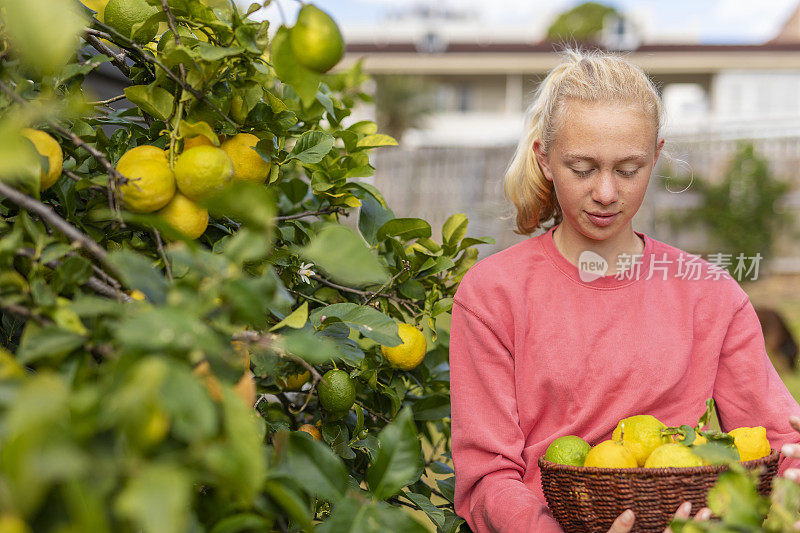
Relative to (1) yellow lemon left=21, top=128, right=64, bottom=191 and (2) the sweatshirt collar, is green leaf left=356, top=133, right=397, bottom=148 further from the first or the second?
(1) yellow lemon left=21, top=128, right=64, bottom=191

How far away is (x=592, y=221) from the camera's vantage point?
1254 millimetres

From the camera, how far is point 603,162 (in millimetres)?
1205

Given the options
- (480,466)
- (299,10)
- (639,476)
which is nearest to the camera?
(299,10)

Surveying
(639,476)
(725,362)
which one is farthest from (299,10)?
(725,362)

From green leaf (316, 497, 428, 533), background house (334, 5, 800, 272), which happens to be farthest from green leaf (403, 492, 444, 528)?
background house (334, 5, 800, 272)

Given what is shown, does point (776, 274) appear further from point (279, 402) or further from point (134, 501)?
point (134, 501)

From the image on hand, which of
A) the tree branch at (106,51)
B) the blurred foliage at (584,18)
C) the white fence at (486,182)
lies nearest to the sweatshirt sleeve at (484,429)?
the tree branch at (106,51)

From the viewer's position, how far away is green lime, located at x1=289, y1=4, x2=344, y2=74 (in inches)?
27.6

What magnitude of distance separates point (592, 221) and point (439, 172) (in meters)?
8.02

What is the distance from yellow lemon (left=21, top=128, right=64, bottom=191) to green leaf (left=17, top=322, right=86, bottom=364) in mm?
240

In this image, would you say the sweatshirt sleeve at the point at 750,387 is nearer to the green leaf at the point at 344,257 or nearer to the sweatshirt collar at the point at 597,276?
the sweatshirt collar at the point at 597,276

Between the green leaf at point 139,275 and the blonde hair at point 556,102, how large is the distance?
881mm

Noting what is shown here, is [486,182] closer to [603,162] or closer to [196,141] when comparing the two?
[603,162]

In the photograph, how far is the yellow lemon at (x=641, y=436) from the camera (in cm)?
101
